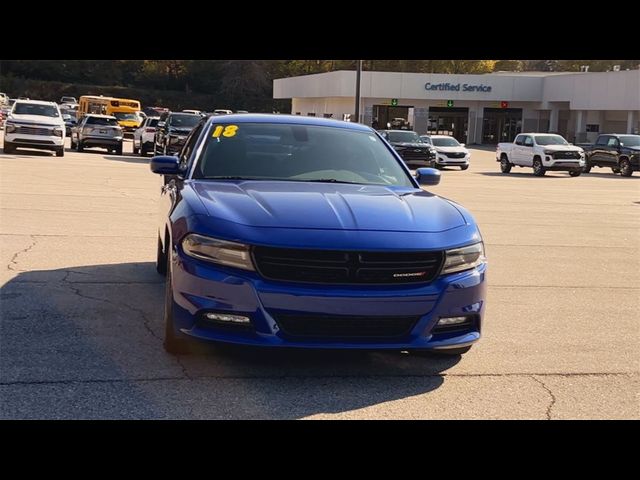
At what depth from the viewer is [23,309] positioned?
6.84 m

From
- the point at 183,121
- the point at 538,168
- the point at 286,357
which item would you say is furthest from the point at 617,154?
the point at 286,357

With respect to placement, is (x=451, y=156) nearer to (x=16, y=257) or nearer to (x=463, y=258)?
(x=16, y=257)

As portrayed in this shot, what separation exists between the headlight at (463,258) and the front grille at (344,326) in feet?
1.34

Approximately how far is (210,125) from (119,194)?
10.8m

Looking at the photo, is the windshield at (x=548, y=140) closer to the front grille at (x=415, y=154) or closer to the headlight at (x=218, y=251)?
the front grille at (x=415, y=154)

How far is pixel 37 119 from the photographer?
28.8m

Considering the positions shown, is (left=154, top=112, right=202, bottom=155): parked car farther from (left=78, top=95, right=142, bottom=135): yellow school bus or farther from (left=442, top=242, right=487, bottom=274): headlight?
(left=442, top=242, right=487, bottom=274): headlight

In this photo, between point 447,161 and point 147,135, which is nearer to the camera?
point 147,135

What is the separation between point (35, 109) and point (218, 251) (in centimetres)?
A: 2679

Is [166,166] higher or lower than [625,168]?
higher

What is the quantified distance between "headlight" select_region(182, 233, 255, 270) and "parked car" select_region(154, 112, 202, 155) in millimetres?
21118
